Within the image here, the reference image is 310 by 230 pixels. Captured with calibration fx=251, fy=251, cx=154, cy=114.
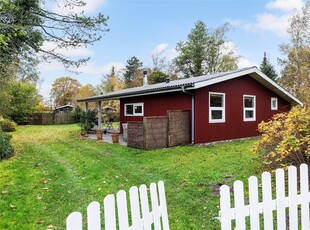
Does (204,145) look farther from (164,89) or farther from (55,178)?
(55,178)

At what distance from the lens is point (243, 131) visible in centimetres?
1288

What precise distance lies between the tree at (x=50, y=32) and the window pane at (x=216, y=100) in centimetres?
555

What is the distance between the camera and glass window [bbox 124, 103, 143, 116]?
14.3 metres

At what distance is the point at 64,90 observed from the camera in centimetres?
4416

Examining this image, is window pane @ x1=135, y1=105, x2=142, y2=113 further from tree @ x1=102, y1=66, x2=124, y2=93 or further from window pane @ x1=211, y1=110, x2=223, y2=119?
tree @ x1=102, y1=66, x2=124, y2=93

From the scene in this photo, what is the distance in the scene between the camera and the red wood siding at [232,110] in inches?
430

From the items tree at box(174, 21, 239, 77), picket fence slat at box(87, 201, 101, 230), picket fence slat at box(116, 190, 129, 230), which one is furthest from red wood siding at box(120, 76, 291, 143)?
tree at box(174, 21, 239, 77)

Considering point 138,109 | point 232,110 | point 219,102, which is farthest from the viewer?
point 138,109

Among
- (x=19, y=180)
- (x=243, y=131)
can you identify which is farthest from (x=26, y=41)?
(x=243, y=131)

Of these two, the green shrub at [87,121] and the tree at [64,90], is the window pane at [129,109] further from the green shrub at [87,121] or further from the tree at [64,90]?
the tree at [64,90]

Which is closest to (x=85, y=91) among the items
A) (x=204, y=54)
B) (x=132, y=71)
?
(x=132, y=71)

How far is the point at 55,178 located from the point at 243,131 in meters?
9.79

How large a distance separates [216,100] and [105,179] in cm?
748

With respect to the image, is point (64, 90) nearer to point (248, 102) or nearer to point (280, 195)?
point (248, 102)
